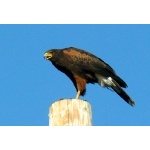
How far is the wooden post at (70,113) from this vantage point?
5676 mm

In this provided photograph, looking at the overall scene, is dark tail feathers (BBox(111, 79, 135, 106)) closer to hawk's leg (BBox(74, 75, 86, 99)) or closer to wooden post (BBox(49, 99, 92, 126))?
hawk's leg (BBox(74, 75, 86, 99))

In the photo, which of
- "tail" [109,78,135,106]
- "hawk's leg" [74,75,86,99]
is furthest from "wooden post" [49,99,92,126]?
"hawk's leg" [74,75,86,99]

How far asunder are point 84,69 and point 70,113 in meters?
4.73

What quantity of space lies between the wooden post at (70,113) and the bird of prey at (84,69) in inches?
160

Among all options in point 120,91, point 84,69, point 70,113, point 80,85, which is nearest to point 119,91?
point 120,91

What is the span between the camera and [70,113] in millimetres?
5770

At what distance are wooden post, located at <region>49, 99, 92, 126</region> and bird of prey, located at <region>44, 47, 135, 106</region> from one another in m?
4.05

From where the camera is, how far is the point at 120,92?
10.1m

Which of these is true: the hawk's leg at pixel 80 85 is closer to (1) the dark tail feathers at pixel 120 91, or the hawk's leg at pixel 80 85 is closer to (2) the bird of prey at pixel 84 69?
(2) the bird of prey at pixel 84 69

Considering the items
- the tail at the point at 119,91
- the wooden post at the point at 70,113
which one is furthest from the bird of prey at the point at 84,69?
the wooden post at the point at 70,113

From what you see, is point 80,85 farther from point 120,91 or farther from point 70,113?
point 70,113

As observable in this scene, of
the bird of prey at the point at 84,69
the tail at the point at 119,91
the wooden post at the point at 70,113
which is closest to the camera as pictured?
the wooden post at the point at 70,113

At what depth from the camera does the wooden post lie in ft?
18.6
